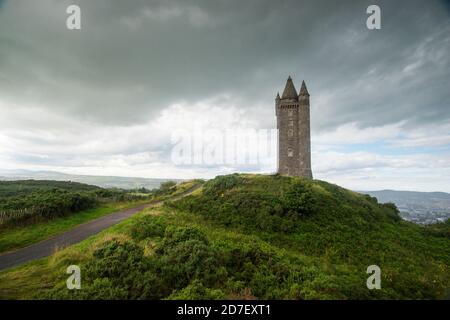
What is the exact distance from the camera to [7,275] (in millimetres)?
9359

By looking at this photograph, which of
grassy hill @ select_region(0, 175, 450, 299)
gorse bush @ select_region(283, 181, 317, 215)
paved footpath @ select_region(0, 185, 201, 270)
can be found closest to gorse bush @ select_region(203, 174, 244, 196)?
grassy hill @ select_region(0, 175, 450, 299)

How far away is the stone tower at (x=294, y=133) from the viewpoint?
37.3 m

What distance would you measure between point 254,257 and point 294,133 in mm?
30815

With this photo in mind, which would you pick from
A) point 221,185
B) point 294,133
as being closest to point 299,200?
point 221,185

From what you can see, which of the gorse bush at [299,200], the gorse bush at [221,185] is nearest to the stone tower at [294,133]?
the gorse bush at [221,185]

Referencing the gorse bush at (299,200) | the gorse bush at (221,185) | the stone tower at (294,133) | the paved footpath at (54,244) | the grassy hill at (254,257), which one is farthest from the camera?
the stone tower at (294,133)

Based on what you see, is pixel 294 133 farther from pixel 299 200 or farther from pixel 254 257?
pixel 254 257

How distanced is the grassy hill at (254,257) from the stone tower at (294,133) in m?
16.8

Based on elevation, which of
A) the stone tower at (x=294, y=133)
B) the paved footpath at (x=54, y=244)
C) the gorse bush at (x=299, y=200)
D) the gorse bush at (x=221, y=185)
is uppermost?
the stone tower at (x=294, y=133)

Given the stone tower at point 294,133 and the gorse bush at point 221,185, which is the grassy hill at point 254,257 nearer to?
the gorse bush at point 221,185

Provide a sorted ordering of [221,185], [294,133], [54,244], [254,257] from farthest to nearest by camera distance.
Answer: [294,133], [221,185], [54,244], [254,257]

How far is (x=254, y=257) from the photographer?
10906mm

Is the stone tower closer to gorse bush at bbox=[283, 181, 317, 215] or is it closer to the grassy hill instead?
gorse bush at bbox=[283, 181, 317, 215]

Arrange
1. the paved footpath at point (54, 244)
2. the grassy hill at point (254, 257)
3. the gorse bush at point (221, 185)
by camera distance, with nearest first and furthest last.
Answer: the grassy hill at point (254, 257)
the paved footpath at point (54, 244)
the gorse bush at point (221, 185)
